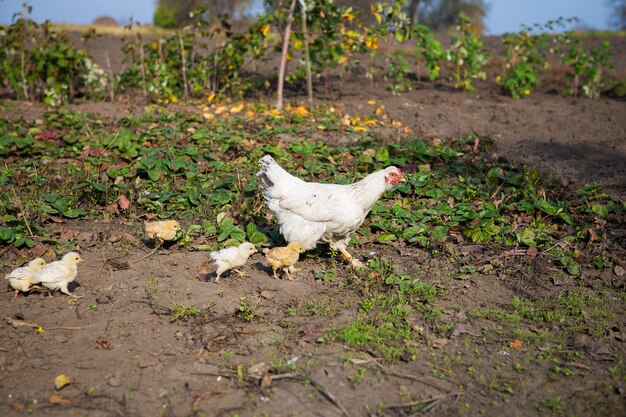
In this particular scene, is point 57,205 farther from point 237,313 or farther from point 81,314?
point 237,313

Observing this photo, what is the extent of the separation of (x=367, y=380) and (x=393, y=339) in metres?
0.59

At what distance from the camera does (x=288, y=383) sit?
3.75 meters

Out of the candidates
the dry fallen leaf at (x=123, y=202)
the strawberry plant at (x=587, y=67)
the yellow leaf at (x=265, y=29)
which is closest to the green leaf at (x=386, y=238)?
the dry fallen leaf at (x=123, y=202)

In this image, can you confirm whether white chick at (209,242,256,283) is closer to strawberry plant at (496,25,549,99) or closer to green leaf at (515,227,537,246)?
green leaf at (515,227,537,246)

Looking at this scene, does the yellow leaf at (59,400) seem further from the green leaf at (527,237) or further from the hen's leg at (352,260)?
the green leaf at (527,237)

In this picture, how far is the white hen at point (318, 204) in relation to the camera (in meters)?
5.34

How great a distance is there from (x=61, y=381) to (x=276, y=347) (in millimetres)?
1438

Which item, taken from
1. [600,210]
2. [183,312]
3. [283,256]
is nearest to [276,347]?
[183,312]

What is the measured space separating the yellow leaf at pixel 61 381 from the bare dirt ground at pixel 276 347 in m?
0.04

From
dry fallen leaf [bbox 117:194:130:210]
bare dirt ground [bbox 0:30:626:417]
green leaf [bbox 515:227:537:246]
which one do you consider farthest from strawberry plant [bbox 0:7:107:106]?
green leaf [bbox 515:227:537:246]

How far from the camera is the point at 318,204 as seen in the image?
5.37 meters

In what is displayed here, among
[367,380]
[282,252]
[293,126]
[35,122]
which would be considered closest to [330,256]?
[282,252]

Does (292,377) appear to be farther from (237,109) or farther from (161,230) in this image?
(237,109)

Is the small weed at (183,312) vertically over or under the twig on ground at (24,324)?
over
